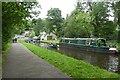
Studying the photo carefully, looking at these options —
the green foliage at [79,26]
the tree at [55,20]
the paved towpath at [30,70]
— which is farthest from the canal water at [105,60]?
the tree at [55,20]

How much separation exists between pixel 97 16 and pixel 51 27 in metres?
45.4

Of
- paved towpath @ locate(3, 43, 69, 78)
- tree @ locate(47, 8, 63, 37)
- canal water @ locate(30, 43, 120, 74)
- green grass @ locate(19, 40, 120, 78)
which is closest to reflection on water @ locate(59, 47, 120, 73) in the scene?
canal water @ locate(30, 43, 120, 74)

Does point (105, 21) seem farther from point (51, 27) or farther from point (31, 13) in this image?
point (51, 27)

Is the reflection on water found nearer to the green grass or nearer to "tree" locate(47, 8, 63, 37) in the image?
the green grass

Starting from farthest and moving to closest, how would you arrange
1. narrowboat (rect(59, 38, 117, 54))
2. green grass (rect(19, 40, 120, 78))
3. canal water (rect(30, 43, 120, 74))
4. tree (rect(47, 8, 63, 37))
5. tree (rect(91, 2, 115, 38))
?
tree (rect(47, 8, 63, 37)) → tree (rect(91, 2, 115, 38)) → narrowboat (rect(59, 38, 117, 54)) → canal water (rect(30, 43, 120, 74)) → green grass (rect(19, 40, 120, 78))

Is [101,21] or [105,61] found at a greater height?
[101,21]

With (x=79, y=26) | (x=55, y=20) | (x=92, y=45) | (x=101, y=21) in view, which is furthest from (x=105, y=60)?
(x=55, y=20)

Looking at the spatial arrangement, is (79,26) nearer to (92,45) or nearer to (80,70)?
(92,45)

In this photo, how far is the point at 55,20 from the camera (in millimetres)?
101250

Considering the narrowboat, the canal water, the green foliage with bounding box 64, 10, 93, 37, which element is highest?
the green foliage with bounding box 64, 10, 93, 37

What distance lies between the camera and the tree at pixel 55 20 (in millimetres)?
99412

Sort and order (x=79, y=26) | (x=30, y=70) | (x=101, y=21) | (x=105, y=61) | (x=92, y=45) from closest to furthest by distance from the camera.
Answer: (x=30, y=70) → (x=105, y=61) → (x=92, y=45) → (x=79, y=26) → (x=101, y=21)

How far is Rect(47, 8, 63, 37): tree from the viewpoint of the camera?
99412 mm

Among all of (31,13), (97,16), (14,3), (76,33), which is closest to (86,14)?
(97,16)
